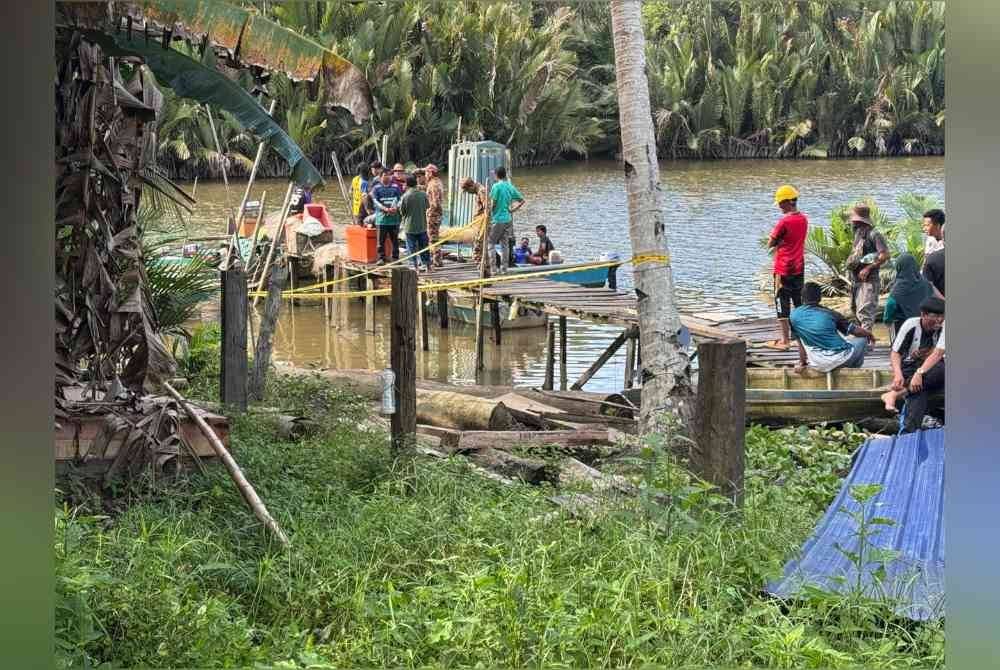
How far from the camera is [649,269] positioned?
6.38 metres

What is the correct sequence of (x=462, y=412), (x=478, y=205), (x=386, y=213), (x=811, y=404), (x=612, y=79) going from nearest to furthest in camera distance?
(x=462, y=412), (x=811, y=404), (x=386, y=213), (x=478, y=205), (x=612, y=79)

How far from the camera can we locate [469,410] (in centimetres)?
799

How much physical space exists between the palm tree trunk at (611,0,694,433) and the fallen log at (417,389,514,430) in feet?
5.11

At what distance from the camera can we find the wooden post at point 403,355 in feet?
19.6

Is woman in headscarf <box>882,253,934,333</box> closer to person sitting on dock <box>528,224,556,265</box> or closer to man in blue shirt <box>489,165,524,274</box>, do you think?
man in blue shirt <box>489,165,524,274</box>

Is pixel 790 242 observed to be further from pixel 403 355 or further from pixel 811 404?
pixel 403 355

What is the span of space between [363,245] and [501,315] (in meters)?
1.76

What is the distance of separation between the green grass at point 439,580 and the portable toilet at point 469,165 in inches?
438

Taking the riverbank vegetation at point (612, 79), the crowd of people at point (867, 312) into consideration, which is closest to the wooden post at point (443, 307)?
the crowd of people at point (867, 312)

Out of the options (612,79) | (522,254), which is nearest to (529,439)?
(522,254)

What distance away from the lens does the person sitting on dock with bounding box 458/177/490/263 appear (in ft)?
45.4

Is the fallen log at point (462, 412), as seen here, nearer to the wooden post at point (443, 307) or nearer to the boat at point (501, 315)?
the boat at point (501, 315)

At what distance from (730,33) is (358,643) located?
29.1 metres

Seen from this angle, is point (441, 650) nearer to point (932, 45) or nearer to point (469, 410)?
point (469, 410)
